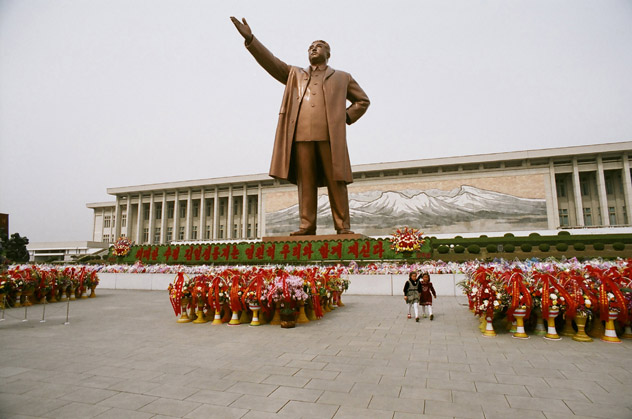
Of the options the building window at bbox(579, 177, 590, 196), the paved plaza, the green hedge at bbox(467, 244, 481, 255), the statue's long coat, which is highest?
the building window at bbox(579, 177, 590, 196)

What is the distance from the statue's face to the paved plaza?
706cm

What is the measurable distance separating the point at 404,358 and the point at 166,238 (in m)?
42.7

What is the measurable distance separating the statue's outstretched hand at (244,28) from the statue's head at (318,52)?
1.72 metres

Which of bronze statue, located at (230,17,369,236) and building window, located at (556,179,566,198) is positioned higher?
building window, located at (556,179,566,198)

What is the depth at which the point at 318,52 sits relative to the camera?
369 inches

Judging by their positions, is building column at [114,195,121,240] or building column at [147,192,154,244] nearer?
building column at [147,192,154,244]

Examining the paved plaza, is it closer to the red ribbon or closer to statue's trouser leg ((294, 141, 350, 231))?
the red ribbon

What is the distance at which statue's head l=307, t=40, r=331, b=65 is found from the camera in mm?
9398

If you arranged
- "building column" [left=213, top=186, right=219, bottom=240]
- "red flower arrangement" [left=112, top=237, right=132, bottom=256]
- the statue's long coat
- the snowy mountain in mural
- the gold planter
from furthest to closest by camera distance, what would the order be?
"building column" [left=213, top=186, right=219, bottom=240], the snowy mountain in mural, "red flower arrangement" [left=112, top=237, right=132, bottom=256], the statue's long coat, the gold planter

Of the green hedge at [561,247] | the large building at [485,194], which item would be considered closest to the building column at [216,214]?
the large building at [485,194]

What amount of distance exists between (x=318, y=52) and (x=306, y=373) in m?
8.37

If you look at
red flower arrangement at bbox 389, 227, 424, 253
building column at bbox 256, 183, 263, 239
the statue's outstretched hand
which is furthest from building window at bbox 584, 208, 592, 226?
the statue's outstretched hand

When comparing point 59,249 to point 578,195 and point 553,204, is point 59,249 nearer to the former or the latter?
point 553,204

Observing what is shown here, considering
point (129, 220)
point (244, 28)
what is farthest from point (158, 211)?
point (244, 28)
